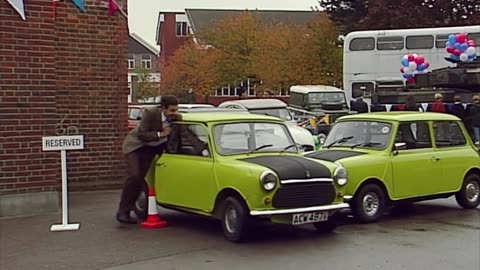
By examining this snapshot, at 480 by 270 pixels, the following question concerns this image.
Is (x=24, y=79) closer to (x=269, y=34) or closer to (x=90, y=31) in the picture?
(x=90, y=31)

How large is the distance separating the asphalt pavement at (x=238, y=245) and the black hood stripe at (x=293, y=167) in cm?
81

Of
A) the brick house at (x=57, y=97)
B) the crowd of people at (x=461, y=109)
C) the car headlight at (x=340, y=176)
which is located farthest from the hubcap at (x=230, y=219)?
the crowd of people at (x=461, y=109)

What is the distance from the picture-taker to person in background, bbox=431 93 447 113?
21017 millimetres

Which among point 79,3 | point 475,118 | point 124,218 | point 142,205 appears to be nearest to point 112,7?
point 79,3

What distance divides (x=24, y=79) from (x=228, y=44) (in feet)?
167

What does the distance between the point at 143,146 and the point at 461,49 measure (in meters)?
16.4

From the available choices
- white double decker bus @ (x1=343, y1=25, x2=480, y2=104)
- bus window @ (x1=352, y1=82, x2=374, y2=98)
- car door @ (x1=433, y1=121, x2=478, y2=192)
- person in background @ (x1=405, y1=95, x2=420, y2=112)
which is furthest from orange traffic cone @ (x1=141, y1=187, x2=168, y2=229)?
bus window @ (x1=352, y1=82, x2=374, y2=98)

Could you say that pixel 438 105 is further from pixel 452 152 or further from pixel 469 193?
pixel 452 152

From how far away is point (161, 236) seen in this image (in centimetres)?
972

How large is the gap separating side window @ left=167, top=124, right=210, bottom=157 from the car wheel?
14.3ft

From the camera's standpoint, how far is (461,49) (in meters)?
24.4

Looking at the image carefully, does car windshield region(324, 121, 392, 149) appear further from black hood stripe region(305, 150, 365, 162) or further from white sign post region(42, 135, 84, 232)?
white sign post region(42, 135, 84, 232)

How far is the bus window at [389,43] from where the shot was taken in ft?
93.5

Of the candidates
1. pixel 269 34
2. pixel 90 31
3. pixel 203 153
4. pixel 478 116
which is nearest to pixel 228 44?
pixel 269 34
